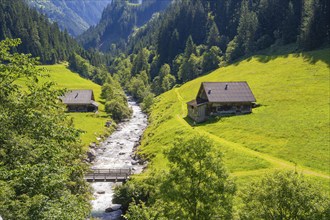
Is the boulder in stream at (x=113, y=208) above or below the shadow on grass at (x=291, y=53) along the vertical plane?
below

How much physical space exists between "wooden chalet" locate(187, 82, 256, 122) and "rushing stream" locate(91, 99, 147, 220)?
16502 mm

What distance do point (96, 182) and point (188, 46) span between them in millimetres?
121310

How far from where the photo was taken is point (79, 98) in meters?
106

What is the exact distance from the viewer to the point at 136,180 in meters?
46.1

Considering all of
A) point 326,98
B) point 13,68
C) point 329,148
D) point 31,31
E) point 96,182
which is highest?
point 31,31

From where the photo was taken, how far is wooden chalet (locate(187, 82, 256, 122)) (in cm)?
7644

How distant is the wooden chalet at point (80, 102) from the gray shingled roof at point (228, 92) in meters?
42.1

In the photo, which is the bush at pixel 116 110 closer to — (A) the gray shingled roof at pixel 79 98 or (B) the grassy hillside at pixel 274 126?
(A) the gray shingled roof at pixel 79 98

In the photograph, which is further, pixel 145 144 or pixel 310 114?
pixel 145 144

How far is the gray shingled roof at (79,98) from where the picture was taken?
10438cm

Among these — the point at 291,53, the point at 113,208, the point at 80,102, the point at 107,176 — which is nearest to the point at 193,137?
the point at 113,208

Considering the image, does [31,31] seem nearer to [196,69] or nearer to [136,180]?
[196,69]

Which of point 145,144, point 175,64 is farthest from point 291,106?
point 175,64

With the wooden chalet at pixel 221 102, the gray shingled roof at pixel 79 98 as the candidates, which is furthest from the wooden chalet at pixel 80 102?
the wooden chalet at pixel 221 102
